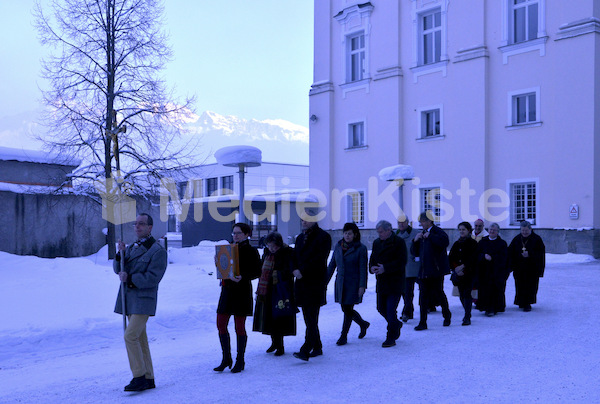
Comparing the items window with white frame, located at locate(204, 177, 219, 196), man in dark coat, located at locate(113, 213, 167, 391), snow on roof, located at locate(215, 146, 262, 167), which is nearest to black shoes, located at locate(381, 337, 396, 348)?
man in dark coat, located at locate(113, 213, 167, 391)

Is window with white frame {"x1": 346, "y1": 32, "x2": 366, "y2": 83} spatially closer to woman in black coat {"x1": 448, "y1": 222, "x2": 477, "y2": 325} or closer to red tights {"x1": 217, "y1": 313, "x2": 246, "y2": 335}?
woman in black coat {"x1": 448, "y1": 222, "x2": 477, "y2": 325}

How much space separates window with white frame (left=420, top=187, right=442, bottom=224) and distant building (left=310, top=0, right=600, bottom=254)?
0.18 feet

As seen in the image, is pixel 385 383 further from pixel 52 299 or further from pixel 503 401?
pixel 52 299

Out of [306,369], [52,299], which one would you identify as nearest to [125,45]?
[52,299]

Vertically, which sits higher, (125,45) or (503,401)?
(125,45)

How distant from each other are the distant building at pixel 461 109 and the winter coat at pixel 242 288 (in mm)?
19832

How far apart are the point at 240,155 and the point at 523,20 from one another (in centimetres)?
1800

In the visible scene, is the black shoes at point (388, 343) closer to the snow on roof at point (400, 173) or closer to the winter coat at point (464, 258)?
the winter coat at point (464, 258)

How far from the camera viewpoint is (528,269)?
509 inches

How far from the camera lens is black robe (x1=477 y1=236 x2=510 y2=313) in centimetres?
1209

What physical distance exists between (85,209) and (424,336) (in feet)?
51.6

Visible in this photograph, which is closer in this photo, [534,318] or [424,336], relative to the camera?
[424,336]

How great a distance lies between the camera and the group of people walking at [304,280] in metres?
6.90

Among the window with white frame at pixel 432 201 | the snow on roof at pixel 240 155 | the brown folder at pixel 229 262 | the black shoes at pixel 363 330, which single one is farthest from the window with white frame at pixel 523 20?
the brown folder at pixel 229 262
